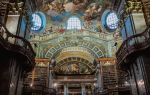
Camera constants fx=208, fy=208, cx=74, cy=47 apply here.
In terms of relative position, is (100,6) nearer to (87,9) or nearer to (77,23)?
(87,9)

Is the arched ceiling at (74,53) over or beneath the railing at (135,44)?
over

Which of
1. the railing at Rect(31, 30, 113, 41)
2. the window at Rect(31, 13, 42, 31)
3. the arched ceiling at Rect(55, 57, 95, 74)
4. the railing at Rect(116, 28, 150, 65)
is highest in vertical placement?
the window at Rect(31, 13, 42, 31)

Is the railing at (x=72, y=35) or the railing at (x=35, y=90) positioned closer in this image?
the railing at (x=35, y=90)

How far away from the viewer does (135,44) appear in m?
10.8

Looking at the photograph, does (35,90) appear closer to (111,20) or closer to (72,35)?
(72,35)

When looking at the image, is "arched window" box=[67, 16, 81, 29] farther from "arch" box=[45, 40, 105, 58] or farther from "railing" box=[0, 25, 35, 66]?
"railing" box=[0, 25, 35, 66]

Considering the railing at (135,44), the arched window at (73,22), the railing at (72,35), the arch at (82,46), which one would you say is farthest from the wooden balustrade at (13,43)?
the arched window at (73,22)

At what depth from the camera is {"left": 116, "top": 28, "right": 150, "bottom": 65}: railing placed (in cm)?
1064

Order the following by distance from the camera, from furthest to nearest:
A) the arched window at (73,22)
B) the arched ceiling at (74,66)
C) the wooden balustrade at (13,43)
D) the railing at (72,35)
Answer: the arched ceiling at (74,66) → the arched window at (73,22) → the railing at (72,35) → the wooden balustrade at (13,43)

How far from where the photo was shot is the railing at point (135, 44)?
10640 millimetres

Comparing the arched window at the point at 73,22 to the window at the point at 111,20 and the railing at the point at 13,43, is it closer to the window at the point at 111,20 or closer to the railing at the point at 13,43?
the window at the point at 111,20

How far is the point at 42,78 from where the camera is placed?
70.3 ft

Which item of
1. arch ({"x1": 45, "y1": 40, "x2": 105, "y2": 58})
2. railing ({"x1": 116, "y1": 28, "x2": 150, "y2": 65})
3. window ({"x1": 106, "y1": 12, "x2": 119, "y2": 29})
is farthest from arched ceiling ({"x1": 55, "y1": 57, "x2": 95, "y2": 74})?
railing ({"x1": 116, "y1": 28, "x2": 150, "y2": 65})

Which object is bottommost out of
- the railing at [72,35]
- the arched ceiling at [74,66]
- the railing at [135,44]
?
the railing at [135,44]
